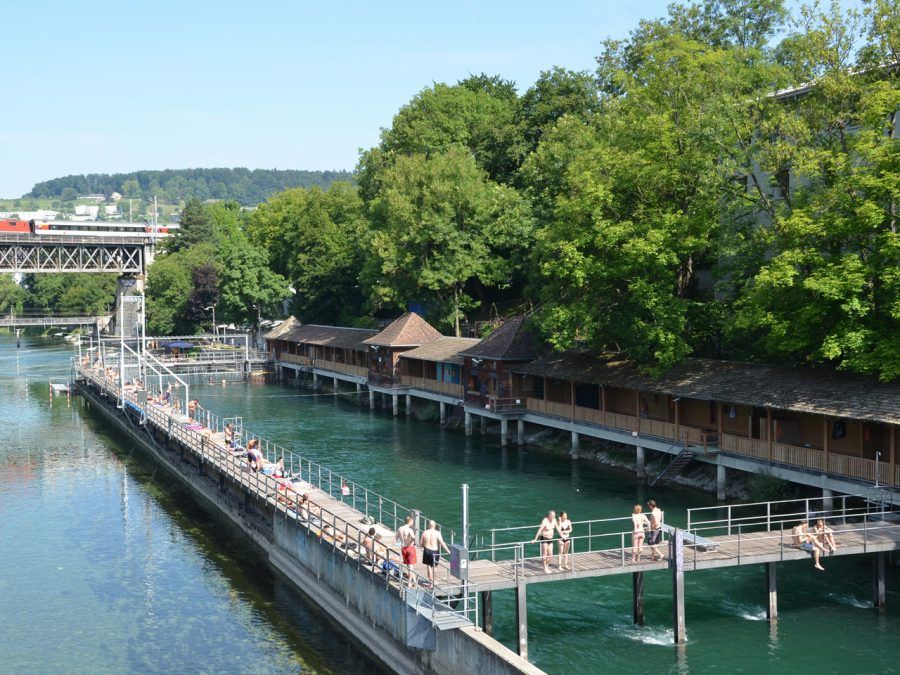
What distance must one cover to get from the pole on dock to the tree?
4628cm

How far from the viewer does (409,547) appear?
80.3 ft

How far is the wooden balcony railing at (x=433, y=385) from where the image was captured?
6223 centimetres

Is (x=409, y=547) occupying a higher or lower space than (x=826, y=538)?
higher

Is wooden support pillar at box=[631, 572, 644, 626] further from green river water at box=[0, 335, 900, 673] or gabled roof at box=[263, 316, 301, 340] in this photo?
gabled roof at box=[263, 316, 301, 340]

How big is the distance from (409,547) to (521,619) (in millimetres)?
3184

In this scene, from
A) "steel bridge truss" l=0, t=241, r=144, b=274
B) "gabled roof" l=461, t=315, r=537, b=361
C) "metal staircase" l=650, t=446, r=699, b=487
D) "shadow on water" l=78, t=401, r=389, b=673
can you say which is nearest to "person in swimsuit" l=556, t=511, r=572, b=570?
"shadow on water" l=78, t=401, r=389, b=673

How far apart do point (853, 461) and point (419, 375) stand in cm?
3855

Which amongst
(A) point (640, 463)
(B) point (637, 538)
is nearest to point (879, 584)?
(B) point (637, 538)

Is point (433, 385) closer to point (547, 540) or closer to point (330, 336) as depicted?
point (330, 336)

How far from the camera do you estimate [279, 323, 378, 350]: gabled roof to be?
7881 cm

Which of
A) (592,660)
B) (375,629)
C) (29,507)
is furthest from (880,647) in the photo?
(29,507)

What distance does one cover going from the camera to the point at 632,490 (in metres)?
42.3

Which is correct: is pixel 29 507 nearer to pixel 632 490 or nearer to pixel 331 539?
pixel 331 539

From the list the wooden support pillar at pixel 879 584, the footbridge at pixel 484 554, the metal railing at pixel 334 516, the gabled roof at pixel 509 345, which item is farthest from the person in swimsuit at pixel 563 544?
the gabled roof at pixel 509 345
